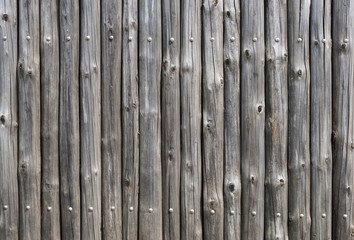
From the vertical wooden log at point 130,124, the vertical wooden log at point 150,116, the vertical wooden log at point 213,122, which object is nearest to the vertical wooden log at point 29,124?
the vertical wooden log at point 130,124

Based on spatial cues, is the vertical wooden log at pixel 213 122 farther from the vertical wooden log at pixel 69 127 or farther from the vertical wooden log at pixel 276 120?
the vertical wooden log at pixel 69 127

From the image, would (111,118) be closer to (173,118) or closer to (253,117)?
(173,118)

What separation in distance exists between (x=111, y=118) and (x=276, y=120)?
52.9 inches

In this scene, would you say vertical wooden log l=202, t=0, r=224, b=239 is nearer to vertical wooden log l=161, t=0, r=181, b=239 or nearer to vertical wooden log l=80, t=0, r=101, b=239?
vertical wooden log l=161, t=0, r=181, b=239

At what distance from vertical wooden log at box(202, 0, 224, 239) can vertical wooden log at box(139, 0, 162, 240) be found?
1.25ft

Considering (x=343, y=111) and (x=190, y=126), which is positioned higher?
(x=343, y=111)

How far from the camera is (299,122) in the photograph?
139 inches

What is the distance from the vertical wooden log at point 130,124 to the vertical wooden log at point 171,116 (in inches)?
8.9

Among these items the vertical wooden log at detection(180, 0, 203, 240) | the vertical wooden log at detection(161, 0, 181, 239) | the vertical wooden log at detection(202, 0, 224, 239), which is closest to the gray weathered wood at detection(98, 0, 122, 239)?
the vertical wooden log at detection(161, 0, 181, 239)

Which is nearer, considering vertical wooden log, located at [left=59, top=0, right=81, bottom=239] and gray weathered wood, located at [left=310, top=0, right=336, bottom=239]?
vertical wooden log, located at [left=59, top=0, right=81, bottom=239]

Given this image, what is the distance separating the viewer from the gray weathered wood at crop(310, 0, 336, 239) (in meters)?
3.54

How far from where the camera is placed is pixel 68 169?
135 inches

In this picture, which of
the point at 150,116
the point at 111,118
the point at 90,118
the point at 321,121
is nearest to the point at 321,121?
the point at 321,121

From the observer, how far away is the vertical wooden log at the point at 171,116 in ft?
11.4
